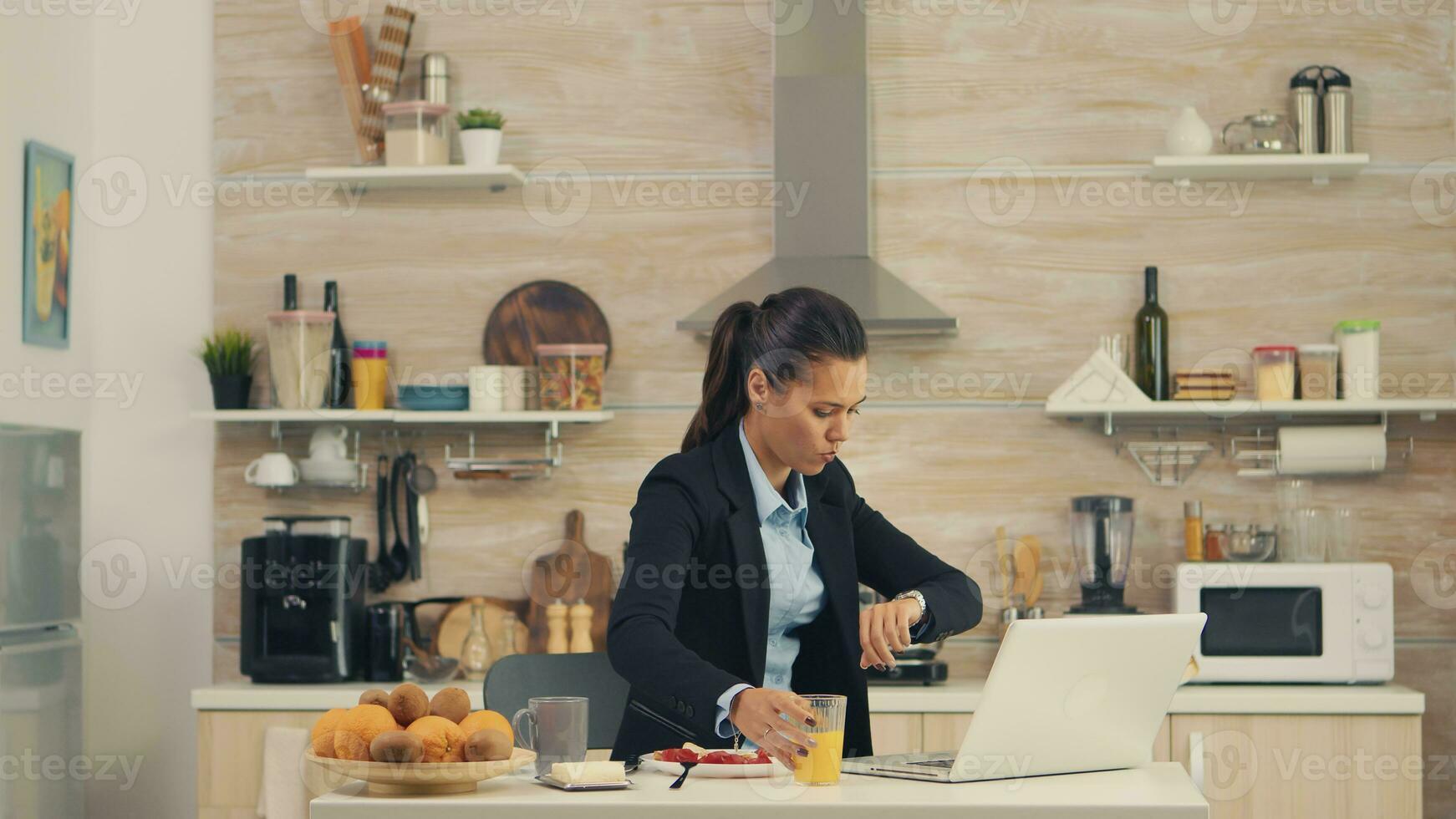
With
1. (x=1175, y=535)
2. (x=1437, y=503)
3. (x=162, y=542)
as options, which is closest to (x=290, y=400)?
(x=162, y=542)

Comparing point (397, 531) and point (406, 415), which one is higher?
point (406, 415)

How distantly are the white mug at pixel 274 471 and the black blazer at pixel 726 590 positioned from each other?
1.97 m

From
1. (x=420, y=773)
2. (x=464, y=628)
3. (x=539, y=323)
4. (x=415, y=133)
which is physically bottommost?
(x=464, y=628)

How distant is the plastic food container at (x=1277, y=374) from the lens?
3652 millimetres

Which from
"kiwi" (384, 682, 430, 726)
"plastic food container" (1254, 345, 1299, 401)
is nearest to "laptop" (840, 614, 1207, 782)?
"kiwi" (384, 682, 430, 726)

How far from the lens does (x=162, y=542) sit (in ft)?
12.7

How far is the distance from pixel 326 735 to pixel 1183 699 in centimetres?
225

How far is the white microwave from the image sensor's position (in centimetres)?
345

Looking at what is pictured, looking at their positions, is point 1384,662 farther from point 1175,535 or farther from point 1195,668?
point 1195,668

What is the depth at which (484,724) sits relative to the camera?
1693 mm

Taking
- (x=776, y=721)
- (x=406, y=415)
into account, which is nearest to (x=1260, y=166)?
(x=406, y=415)

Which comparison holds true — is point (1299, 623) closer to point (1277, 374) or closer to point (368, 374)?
point (1277, 374)

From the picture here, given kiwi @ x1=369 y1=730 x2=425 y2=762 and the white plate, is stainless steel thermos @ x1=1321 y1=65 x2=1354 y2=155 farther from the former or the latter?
kiwi @ x1=369 y1=730 x2=425 y2=762

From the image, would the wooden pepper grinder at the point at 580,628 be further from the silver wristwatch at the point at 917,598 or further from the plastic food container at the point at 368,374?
the silver wristwatch at the point at 917,598
